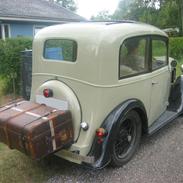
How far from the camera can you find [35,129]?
3088mm

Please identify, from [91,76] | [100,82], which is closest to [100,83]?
[100,82]

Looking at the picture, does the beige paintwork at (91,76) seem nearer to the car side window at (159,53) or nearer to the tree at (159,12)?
the car side window at (159,53)

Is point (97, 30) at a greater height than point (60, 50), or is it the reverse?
point (97, 30)

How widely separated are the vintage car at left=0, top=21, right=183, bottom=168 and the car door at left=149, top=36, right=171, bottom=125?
4 centimetres

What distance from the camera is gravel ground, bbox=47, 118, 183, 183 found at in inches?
143

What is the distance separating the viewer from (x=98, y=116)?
11.6 ft

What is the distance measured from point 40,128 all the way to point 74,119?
574mm

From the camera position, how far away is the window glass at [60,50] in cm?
374

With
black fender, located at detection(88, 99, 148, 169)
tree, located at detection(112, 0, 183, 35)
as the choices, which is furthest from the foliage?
black fender, located at detection(88, 99, 148, 169)

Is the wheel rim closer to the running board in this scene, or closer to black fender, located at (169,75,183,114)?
the running board

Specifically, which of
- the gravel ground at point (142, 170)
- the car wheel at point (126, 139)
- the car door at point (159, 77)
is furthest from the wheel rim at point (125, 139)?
the car door at point (159, 77)

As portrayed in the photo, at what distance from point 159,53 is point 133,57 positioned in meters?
0.87

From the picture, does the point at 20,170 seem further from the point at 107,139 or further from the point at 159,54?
the point at 159,54

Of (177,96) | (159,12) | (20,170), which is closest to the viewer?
(20,170)
